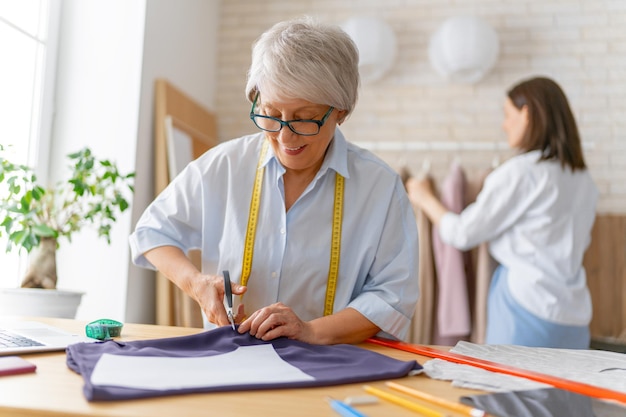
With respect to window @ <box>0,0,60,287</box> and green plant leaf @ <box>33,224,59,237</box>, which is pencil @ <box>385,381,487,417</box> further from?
window @ <box>0,0,60,287</box>

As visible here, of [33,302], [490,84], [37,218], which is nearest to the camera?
[33,302]

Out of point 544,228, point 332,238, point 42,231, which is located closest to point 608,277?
point 544,228

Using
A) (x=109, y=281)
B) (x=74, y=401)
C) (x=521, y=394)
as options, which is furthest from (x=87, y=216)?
(x=521, y=394)

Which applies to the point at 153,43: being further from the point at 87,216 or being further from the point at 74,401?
the point at 74,401

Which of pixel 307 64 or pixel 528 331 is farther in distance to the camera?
pixel 528 331

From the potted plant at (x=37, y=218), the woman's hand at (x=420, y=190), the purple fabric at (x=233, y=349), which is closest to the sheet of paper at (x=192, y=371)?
the purple fabric at (x=233, y=349)

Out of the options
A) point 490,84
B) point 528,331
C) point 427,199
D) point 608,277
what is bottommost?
point 528,331

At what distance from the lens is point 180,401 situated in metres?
0.95

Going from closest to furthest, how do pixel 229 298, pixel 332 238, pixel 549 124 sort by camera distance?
pixel 229 298 < pixel 332 238 < pixel 549 124

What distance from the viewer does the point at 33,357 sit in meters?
1.25

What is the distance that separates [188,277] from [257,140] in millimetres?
472

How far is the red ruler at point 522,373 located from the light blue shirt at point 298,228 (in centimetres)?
28

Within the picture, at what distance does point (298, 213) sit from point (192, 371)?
2.62 ft

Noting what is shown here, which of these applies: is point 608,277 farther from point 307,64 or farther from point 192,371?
point 192,371
